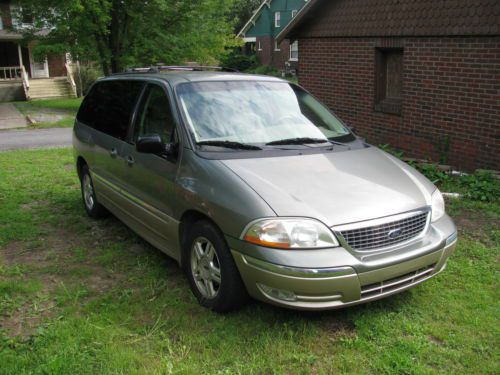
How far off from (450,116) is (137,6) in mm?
14084

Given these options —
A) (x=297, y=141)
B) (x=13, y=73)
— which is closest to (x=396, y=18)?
(x=297, y=141)

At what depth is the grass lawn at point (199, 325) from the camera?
3342 mm

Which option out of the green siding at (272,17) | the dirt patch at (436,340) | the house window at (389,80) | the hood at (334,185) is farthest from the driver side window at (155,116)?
the green siding at (272,17)

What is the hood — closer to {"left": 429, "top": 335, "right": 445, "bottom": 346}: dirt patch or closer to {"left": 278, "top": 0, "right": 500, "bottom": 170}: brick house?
{"left": 429, "top": 335, "right": 445, "bottom": 346}: dirt patch

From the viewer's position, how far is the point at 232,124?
4488 mm

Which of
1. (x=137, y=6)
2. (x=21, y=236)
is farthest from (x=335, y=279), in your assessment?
(x=137, y=6)

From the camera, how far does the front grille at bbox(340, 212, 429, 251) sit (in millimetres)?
3486

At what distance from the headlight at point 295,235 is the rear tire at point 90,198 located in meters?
3.40

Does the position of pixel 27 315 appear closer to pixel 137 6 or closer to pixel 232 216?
pixel 232 216

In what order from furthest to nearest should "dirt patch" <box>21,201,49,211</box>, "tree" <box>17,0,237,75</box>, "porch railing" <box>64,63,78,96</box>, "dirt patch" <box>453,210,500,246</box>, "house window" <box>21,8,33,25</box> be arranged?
"porch railing" <box>64,63,78,96</box>, "house window" <box>21,8,33,25</box>, "tree" <box>17,0,237,75</box>, "dirt patch" <box>21,201,49,211</box>, "dirt patch" <box>453,210,500,246</box>

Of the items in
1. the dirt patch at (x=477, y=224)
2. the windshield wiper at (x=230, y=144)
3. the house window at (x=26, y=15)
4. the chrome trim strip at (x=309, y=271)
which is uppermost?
the house window at (x=26, y=15)

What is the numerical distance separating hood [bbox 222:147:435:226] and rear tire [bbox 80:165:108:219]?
2870mm

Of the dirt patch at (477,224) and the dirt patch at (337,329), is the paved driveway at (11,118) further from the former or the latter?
the dirt patch at (337,329)

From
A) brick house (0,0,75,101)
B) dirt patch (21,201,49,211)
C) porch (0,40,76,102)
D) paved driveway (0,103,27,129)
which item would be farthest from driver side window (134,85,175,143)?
porch (0,40,76,102)
